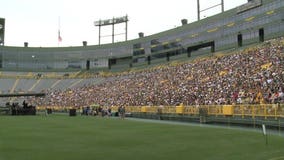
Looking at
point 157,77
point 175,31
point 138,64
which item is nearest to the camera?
point 157,77

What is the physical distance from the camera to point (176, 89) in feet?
175

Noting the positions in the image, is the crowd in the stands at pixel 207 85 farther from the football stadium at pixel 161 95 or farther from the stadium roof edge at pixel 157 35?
the stadium roof edge at pixel 157 35

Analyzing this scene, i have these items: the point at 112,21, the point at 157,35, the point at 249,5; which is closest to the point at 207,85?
the point at 249,5

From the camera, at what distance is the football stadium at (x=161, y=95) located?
1569 centimetres

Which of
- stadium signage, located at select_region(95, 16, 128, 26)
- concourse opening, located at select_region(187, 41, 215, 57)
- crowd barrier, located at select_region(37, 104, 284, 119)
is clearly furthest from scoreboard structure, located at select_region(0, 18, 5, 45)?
stadium signage, located at select_region(95, 16, 128, 26)

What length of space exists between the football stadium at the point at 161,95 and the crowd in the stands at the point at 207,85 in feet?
0.62

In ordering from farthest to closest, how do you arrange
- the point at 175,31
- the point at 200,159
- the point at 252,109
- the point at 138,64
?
the point at 138,64
the point at 175,31
the point at 252,109
the point at 200,159

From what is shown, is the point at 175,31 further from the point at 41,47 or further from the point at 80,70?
the point at 41,47

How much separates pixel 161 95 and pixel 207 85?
9.25m

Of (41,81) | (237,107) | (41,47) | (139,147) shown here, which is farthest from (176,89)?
(41,47)

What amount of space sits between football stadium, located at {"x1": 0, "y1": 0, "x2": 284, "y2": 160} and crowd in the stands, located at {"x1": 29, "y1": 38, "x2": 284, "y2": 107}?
0.19m

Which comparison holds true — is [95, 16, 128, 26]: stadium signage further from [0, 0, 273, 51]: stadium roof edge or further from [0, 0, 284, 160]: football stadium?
[0, 0, 273, 51]: stadium roof edge

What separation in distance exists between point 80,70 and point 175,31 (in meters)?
32.1

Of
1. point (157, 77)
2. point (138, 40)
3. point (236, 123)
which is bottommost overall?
point (236, 123)
